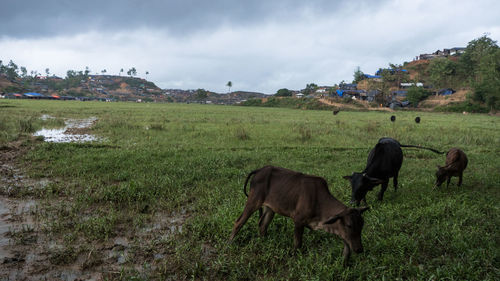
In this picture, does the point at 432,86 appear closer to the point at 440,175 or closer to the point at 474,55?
the point at 474,55

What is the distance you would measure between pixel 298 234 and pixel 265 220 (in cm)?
71

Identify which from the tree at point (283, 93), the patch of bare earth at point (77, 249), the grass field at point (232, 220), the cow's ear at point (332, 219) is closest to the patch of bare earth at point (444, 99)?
the tree at point (283, 93)

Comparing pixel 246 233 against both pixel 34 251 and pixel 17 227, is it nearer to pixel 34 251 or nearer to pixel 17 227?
pixel 34 251

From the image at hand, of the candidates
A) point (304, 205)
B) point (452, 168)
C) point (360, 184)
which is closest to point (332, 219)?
point (304, 205)

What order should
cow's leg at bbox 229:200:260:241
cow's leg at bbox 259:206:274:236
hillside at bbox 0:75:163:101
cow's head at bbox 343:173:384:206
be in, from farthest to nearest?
1. hillside at bbox 0:75:163:101
2. cow's head at bbox 343:173:384:206
3. cow's leg at bbox 259:206:274:236
4. cow's leg at bbox 229:200:260:241

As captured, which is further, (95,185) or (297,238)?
(95,185)

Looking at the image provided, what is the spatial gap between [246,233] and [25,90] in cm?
13171

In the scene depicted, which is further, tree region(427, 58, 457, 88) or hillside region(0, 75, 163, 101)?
hillside region(0, 75, 163, 101)

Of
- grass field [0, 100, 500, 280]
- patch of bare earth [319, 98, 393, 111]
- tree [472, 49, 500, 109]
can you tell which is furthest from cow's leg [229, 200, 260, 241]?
patch of bare earth [319, 98, 393, 111]

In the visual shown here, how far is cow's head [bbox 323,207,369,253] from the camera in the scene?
356 centimetres

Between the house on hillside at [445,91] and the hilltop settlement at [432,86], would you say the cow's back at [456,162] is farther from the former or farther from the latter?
the house on hillside at [445,91]

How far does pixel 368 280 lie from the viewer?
3.64 m

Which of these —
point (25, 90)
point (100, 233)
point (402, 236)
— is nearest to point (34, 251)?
point (100, 233)

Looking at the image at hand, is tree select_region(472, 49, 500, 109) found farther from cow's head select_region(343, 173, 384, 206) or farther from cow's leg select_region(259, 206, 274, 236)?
cow's leg select_region(259, 206, 274, 236)
